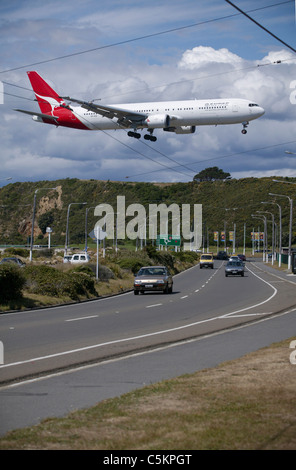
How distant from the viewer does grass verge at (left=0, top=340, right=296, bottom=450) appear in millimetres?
6027

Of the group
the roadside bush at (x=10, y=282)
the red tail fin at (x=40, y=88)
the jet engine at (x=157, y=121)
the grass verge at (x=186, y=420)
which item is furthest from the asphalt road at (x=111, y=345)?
the red tail fin at (x=40, y=88)

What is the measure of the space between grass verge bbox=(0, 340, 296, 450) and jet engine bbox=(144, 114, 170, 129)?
31.6 meters

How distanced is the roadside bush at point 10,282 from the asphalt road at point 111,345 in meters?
1.91

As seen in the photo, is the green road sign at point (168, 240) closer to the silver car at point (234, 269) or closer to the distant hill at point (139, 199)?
the silver car at point (234, 269)

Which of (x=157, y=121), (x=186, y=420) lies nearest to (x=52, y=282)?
(x=157, y=121)

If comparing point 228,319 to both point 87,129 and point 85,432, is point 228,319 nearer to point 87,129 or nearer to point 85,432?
point 85,432

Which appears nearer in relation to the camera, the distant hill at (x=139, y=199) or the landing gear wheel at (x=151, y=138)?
the landing gear wheel at (x=151, y=138)

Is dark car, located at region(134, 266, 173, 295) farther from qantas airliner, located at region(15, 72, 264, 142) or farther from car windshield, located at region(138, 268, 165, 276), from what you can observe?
qantas airliner, located at region(15, 72, 264, 142)

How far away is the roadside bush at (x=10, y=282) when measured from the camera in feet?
85.4

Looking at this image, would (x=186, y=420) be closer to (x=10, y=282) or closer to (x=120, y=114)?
(x=10, y=282)

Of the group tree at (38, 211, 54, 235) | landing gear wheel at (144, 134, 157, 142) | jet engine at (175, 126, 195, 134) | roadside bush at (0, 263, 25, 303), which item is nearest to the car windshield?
landing gear wheel at (144, 134, 157, 142)

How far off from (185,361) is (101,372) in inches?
70.7
